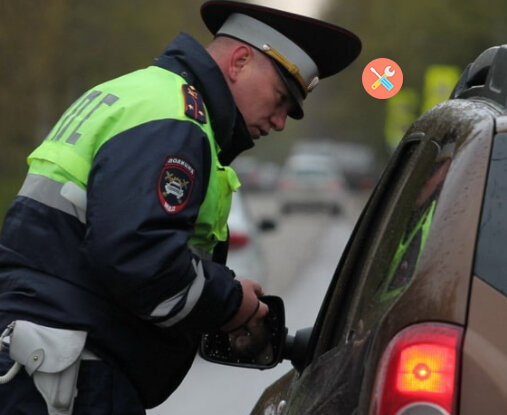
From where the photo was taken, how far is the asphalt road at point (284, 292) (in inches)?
352

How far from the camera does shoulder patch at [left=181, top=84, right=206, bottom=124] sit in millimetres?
3039

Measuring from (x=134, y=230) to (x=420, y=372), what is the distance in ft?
2.83

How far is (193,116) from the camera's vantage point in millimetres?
3031

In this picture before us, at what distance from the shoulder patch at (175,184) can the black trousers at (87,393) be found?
17.6 inches

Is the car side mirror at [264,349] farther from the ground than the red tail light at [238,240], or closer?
farther from the ground

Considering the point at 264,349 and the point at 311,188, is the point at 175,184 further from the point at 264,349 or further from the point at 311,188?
the point at 311,188

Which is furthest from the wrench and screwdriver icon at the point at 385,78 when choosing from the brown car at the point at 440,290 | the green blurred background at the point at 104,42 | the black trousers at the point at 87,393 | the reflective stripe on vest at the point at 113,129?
the green blurred background at the point at 104,42

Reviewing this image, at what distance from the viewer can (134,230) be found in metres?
2.82

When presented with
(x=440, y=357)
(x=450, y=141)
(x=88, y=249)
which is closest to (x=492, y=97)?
(x=450, y=141)

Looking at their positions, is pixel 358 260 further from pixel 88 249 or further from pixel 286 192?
pixel 286 192

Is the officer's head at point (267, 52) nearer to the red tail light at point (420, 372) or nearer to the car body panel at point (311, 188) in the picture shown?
the red tail light at point (420, 372)

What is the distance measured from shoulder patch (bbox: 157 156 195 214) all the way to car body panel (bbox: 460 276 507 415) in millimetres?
922

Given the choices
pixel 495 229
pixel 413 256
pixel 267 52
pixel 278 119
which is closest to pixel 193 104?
pixel 267 52

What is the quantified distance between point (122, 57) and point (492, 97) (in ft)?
117
